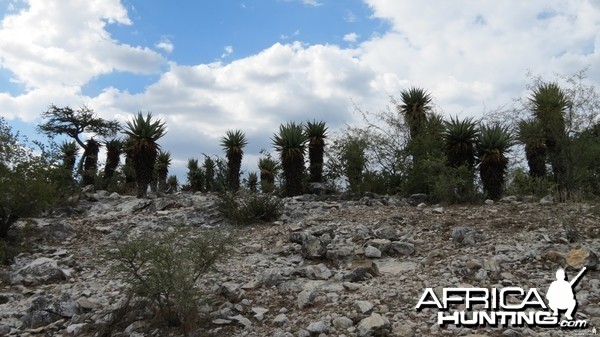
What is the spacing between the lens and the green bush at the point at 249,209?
39.7 ft

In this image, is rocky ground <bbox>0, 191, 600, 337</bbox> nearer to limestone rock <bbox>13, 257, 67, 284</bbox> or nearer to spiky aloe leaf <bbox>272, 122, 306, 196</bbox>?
limestone rock <bbox>13, 257, 67, 284</bbox>

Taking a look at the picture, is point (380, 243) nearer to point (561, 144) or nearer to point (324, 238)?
point (324, 238)

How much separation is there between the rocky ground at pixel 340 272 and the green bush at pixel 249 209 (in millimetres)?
505

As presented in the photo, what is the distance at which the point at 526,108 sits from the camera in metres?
19.6

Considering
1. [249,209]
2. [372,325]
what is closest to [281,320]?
[372,325]

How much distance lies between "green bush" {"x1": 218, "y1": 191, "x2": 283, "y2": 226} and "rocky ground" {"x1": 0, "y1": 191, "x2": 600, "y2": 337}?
51cm

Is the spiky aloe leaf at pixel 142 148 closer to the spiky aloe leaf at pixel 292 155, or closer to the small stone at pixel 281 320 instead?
the spiky aloe leaf at pixel 292 155

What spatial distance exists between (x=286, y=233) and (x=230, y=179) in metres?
10.3

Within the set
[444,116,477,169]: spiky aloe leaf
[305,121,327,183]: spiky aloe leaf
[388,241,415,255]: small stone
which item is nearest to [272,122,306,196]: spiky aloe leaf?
[305,121,327,183]: spiky aloe leaf

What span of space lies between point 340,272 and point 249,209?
16.7ft

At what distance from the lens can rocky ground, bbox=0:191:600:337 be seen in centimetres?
575

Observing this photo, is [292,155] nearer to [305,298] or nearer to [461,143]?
[461,143]

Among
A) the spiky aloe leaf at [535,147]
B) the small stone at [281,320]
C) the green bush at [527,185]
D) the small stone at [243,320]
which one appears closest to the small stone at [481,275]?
the small stone at [281,320]

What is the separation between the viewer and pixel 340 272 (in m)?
7.48
